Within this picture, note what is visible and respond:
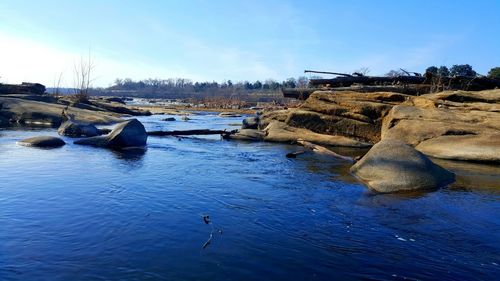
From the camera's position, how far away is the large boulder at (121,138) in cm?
1505

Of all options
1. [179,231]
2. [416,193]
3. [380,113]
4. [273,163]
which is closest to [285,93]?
[380,113]

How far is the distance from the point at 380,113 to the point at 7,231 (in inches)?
572

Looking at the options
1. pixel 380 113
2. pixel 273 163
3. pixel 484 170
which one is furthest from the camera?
pixel 380 113

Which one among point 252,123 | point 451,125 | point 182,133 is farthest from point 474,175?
point 252,123

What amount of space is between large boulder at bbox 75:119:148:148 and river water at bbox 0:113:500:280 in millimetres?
4178

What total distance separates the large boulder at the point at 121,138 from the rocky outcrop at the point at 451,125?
8.94 metres

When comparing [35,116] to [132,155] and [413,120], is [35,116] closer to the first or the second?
[132,155]

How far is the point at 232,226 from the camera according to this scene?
247 inches

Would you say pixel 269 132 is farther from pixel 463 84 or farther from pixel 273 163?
pixel 463 84

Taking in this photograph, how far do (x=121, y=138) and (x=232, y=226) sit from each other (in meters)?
9.83

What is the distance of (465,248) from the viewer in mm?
5535

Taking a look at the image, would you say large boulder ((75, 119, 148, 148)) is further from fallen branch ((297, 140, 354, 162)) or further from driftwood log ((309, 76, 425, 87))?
driftwood log ((309, 76, 425, 87))

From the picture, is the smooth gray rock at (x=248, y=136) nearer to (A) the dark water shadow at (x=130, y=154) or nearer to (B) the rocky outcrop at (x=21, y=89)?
(A) the dark water shadow at (x=130, y=154)

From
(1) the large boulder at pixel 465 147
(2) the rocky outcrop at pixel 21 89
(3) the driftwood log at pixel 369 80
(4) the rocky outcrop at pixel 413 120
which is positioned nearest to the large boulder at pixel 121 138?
(4) the rocky outcrop at pixel 413 120
